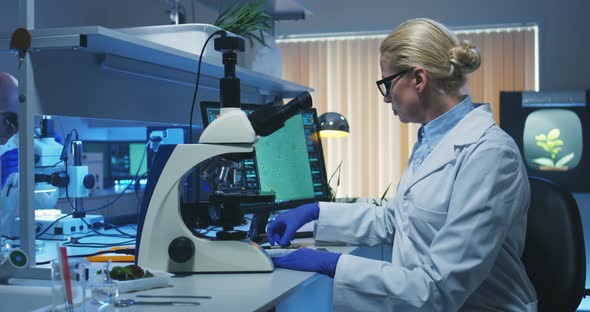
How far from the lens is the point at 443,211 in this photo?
1.36m

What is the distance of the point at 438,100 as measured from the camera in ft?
4.92

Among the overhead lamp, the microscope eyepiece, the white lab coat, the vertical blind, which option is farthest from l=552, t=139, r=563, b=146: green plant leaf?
the microscope eyepiece

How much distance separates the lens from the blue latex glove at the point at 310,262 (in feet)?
4.27

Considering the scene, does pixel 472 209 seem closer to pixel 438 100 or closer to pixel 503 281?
pixel 503 281

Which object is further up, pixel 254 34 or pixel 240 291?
pixel 254 34

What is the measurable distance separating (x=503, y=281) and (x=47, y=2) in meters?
1.52

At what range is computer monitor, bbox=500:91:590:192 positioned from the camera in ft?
12.9

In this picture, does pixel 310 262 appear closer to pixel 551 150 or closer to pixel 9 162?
pixel 9 162

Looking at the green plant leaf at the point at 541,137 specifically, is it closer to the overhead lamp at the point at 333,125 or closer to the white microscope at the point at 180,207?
the overhead lamp at the point at 333,125

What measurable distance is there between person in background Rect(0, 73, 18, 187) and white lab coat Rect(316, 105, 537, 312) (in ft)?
3.59

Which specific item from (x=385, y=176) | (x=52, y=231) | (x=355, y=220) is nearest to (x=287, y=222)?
(x=355, y=220)

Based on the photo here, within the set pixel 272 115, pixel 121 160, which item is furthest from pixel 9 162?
pixel 272 115

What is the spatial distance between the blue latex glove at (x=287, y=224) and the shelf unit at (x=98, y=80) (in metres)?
0.49

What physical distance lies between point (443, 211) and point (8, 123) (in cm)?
128
